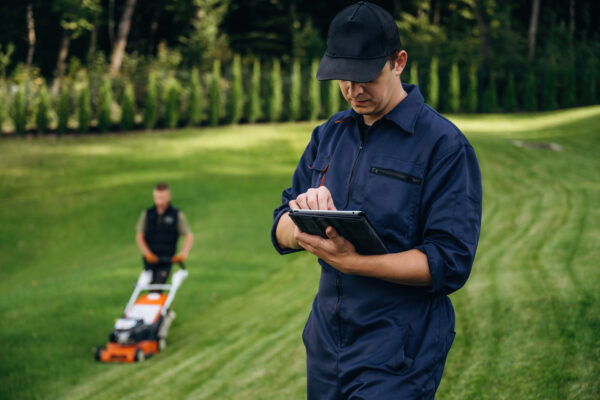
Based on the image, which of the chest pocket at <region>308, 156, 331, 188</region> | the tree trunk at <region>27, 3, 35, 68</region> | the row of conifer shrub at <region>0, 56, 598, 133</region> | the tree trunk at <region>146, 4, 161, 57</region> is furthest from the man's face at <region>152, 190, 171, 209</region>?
the tree trunk at <region>146, 4, 161, 57</region>

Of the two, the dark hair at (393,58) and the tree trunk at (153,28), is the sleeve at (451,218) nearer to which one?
the dark hair at (393,58)

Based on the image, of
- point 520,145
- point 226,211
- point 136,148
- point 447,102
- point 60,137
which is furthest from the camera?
point 447,102

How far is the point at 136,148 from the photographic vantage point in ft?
81.9

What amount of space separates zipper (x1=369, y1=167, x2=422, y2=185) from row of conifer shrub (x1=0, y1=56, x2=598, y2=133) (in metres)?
27.2

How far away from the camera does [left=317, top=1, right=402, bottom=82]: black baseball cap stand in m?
2.05

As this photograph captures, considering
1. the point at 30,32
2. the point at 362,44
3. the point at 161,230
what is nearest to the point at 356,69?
the point at 362,44

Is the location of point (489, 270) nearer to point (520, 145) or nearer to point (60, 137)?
point (520, 145)

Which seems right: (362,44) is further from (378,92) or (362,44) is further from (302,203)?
(302,203)

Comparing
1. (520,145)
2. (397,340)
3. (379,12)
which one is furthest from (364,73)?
(520,145)

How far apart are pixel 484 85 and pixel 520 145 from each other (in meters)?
13.5

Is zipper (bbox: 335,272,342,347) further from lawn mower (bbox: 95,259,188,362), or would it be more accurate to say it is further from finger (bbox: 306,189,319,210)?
lawn mower (bbox: 95,259,188,362)

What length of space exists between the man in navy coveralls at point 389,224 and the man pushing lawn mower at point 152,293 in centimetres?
584

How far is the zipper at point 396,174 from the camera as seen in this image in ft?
6.79

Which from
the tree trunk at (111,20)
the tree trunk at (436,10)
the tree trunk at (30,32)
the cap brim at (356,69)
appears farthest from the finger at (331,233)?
the tree trunk at (436,10)
